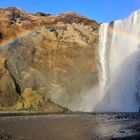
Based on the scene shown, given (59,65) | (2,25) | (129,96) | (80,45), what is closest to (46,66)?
(59,65)

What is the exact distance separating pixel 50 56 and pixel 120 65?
64.3 feet

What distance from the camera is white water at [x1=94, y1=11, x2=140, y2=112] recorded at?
3356 inches

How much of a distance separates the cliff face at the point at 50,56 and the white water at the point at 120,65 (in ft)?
10.0

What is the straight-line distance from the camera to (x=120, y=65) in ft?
295

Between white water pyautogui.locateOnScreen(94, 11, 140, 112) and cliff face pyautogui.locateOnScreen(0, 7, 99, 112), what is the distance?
305cm

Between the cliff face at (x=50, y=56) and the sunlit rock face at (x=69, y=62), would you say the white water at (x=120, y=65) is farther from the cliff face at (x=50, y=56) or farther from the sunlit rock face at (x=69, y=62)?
the cliff face at (x=50, y=56)

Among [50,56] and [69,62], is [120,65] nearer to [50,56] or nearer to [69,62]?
[69,62]

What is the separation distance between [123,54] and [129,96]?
11683 millimetres

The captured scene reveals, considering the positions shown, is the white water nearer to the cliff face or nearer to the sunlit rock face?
the sunlit rock face

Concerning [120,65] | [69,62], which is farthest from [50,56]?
[120,65]

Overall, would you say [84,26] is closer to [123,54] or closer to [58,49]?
[58,49]

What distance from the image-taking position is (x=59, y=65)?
322ft

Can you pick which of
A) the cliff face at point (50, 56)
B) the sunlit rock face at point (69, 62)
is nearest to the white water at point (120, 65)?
the sunlit rock face at point (69, 62)

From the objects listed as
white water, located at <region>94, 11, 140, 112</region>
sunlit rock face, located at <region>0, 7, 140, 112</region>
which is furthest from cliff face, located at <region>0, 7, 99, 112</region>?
white water, located at <region>94, 11, 140, 112</region>
